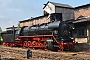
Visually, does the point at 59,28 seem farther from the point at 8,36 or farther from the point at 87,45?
the point at 8,36

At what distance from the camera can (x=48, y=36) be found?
64.8 feet

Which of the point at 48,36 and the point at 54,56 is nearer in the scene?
the point at 54,56

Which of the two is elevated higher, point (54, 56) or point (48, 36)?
point (48, 36)

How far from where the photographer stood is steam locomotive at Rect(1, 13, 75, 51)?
18.7 meters

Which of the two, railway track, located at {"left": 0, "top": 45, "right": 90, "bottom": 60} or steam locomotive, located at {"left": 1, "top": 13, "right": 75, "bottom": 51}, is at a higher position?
steam locomotive, located at {"left": 1, "top": 13, "right": 75, "bottom": 51}

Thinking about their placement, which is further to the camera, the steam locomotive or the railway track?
the steam locomotive

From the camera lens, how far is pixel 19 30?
25.5 metres

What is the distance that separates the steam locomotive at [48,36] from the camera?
18672mm

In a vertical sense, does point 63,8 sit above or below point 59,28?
above

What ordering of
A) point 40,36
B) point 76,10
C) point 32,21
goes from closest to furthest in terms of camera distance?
1. point 40,36
2. point 76,10
3. point 32,21

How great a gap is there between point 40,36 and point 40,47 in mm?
1430

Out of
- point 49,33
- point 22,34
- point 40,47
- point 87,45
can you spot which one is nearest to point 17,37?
point 22,34

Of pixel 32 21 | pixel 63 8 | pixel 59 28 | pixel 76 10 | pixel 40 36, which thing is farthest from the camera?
pixel 32 21

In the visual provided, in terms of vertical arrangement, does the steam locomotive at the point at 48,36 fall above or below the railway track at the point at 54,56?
above
